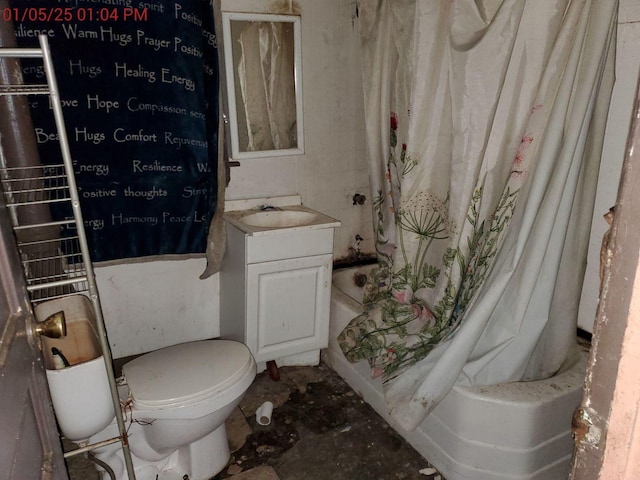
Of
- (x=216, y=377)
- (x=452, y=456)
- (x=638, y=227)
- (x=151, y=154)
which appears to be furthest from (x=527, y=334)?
(x=151, y=154)

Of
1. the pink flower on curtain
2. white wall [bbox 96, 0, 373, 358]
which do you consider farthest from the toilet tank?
the pink flower on curtain

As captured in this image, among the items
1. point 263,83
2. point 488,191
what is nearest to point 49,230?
point 263,83

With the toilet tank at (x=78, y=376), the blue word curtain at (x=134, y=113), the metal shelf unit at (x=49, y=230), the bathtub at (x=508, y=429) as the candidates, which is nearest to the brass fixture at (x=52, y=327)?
the metal shelf unit at (x=49, y=230)

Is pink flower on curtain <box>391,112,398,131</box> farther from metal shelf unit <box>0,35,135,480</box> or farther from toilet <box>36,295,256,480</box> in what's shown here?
metal shelf unit <box>0,35,135,480</box>

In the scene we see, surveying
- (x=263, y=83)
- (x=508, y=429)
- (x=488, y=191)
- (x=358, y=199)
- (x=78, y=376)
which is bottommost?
(x=508, y=429)

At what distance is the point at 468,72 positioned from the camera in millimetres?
1491

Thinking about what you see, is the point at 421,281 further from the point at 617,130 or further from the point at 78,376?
the point at 78,376

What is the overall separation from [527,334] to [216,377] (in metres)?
1.07

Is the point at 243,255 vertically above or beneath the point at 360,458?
above

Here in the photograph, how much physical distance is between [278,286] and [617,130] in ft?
4.82

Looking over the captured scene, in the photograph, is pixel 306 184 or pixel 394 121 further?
pixel 306 184

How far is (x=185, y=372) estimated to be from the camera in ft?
5.32

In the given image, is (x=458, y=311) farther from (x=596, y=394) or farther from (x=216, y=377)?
(x=596, y=394)

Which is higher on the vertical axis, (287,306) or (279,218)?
(279,218)
